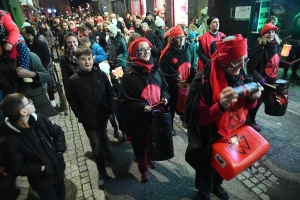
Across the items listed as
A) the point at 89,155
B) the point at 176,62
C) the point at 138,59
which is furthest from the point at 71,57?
the point at 176,62

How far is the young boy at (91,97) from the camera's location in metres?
2.88

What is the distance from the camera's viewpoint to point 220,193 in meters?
2.95

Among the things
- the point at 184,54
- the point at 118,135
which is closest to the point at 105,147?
the point at 118,135

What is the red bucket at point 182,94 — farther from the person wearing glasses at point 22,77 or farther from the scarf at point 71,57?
the person wearing glasses at point 22,77

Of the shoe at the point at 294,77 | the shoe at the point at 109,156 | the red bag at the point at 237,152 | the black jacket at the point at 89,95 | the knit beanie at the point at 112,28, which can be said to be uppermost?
the knit beanie at the point at 112,28

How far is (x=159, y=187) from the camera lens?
3242 mm

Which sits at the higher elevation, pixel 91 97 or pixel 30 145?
pixel 91 97

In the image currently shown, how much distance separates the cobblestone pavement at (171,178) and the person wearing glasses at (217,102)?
37.0 inches

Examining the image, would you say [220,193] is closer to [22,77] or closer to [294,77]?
[22,77]

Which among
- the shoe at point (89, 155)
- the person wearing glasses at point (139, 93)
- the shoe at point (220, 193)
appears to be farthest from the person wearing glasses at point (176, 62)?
the shoe at point (89, 155)

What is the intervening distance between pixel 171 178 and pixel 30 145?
2.25 meters

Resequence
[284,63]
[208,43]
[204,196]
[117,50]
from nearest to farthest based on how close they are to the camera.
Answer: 1. [204,196]
2. [284,63]
3. [208,43]
4. [117,50]

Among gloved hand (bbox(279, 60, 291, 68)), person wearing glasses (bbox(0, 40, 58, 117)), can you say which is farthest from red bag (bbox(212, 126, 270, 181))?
person wearing glasses (bbox(0, 40, 58, 117))

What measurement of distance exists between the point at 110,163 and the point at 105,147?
1.08 feet
